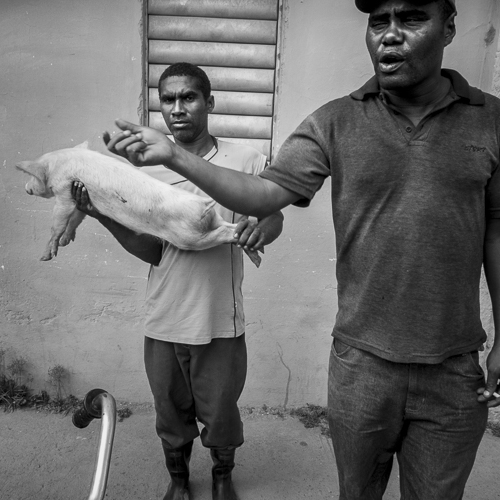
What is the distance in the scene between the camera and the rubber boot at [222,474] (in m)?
2.55

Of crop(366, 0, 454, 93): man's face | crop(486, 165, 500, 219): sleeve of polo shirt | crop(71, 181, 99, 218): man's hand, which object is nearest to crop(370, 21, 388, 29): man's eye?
crop(366, 0, 454, 93): man's face

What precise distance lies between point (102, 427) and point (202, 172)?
0.76 meters

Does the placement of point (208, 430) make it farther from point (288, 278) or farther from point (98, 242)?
point (98, 242)

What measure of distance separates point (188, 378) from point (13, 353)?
187 cm

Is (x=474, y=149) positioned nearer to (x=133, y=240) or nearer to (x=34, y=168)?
(x=133, y=240)

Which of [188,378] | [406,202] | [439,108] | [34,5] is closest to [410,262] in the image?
[406,202]

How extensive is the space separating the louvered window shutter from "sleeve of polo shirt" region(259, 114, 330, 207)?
70.3 inches

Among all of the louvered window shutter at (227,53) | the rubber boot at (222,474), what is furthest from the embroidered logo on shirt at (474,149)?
the louvered window shutter at (227,53)

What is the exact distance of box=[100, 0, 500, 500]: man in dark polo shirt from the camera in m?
1.44

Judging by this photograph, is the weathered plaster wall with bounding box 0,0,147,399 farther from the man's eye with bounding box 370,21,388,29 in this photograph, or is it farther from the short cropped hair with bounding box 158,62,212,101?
the man's eye with bounding box 370,21,388,29

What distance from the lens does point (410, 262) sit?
1.48m

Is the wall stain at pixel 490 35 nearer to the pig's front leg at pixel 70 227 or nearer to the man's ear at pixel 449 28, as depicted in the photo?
the man's ear at pixel 449 28

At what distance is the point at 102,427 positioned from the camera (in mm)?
1383

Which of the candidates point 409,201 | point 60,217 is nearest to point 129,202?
point 60,217
